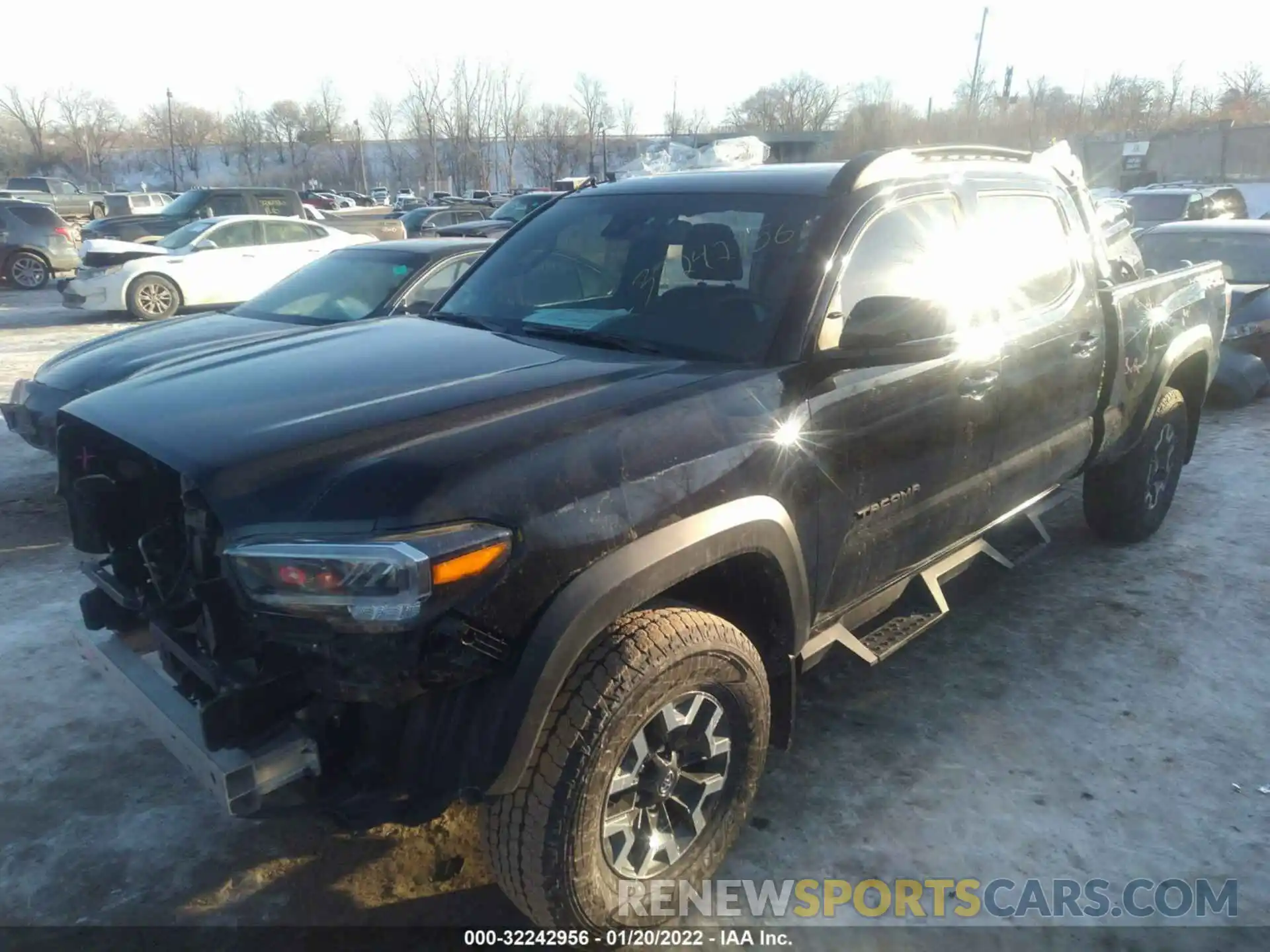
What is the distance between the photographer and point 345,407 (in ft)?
8.15

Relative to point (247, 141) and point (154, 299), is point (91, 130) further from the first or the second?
point (154, 299)

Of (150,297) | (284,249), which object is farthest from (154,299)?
(284,249)

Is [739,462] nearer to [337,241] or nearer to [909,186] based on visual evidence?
[909,186]

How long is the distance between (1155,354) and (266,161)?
93091 mm

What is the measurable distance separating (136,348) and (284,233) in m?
8.77

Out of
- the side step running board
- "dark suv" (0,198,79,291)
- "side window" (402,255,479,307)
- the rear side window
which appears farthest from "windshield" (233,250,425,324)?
the rear side window

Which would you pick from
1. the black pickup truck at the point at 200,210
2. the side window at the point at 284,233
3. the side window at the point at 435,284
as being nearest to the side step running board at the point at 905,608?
the side window at the point at 435,284

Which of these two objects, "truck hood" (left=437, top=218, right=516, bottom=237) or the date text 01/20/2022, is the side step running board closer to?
the date text 01/20/2022

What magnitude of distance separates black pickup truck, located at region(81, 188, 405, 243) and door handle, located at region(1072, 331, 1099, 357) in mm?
14803

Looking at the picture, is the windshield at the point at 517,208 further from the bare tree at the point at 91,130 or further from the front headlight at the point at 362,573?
the bare tree at the point at 91,130

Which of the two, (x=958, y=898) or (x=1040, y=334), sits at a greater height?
(x=1040, y=334)

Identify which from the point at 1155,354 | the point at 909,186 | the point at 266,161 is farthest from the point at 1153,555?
the point at 266,161

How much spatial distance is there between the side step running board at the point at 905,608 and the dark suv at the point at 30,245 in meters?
19.6

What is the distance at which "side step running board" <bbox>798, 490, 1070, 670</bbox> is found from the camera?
3223mm
